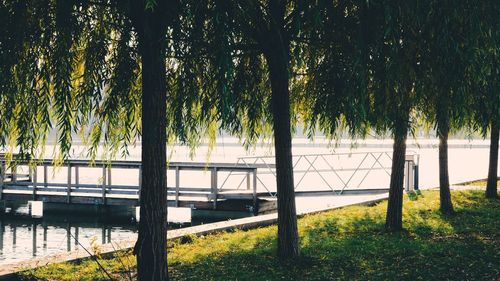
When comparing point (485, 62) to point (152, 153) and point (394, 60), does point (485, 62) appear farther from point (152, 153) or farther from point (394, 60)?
point (152, 153)

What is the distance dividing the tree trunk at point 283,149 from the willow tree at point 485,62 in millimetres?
2634

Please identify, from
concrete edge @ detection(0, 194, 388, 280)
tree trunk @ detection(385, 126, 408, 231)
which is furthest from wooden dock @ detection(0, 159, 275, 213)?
tree trunk @ detection(385, 126, 408, 231)

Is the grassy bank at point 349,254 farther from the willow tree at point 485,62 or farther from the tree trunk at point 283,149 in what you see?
the willow tree at point 485,62

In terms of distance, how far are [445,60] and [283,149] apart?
2.76 m

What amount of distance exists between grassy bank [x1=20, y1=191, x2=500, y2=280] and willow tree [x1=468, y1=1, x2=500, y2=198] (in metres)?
2.11

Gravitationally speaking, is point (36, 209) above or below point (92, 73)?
below

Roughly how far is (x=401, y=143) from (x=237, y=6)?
18.8 ft

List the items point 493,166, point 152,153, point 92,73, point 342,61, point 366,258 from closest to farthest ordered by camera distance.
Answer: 1. point 152,153
2. point 92,73
3. point 342,61
4. point 366,258
5. point 493,166

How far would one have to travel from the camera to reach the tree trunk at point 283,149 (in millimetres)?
9055

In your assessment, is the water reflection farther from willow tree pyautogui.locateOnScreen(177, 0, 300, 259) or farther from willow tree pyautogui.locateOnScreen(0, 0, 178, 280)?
willow tree pyautogui.locateOnScreen(0, 0, 178, 280)

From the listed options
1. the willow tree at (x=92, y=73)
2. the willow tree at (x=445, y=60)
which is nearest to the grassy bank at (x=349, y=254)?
the willow tree at (x=92, y=73)

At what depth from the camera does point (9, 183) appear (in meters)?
22.9

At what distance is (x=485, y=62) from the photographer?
7.57 meters

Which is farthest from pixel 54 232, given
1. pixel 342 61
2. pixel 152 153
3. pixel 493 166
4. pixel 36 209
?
pixel 342 61
